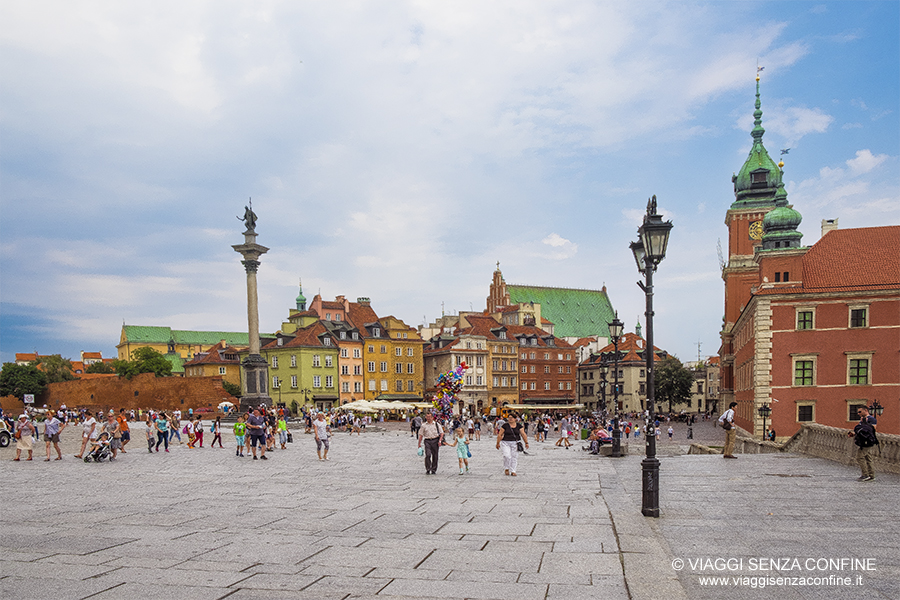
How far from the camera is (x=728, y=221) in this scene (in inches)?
3004

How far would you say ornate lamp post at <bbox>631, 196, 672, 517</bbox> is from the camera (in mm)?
10727

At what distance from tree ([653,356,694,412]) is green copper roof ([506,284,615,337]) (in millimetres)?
28235

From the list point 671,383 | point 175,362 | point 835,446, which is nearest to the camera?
point 835,446

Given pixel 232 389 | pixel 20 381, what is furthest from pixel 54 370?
pixel 232 389

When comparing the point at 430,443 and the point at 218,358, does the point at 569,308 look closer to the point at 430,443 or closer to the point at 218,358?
the point at 218,358

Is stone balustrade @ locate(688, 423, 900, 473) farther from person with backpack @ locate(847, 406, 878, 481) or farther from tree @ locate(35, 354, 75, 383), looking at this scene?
tree @ locate(35, 354, 75, 383)

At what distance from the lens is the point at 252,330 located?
52.1m

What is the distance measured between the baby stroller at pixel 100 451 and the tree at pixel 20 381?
92.3 meters

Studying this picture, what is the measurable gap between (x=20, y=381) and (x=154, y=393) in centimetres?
3747

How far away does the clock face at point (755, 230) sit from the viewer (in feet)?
237

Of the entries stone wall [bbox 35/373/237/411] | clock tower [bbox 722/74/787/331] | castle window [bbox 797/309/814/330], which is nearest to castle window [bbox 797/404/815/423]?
castle window [bbox 797/309/814/330]

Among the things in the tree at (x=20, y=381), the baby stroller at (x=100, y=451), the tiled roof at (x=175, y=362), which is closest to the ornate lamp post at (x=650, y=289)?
the baby stroller at (x=100, y=451)

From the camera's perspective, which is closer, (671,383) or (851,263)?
(851,263)

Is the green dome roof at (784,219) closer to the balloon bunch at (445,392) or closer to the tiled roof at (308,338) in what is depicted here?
the balloon bunch at (445,392)
